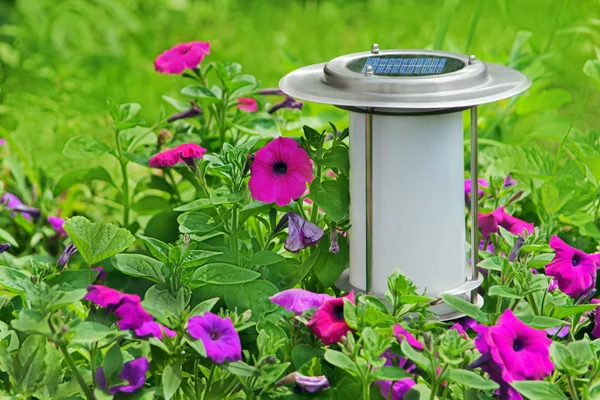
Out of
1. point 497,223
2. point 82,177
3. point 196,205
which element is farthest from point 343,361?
point 82,177

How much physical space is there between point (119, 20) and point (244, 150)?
255cm

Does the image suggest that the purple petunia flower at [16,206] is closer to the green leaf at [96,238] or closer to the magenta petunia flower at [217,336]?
the green leaf at [96,238]

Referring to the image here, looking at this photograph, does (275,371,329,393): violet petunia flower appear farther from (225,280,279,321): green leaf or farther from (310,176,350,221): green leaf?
(310,176,350,221): green leaf

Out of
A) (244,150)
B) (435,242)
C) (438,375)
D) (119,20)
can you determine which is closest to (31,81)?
(119,20)

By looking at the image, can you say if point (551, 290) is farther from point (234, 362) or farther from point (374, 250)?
point (234, 362)

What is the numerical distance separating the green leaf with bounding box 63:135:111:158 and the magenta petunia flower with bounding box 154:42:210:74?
219mm

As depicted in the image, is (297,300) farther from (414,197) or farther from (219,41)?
(219,41)

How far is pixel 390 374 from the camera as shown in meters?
1.33

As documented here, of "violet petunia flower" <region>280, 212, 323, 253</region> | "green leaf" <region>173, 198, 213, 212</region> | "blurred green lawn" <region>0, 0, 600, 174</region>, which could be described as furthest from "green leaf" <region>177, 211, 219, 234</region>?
"blurred green lawn" <region>0, 0, 600, 174</region>

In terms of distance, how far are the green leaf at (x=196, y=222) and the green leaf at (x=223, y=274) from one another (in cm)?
15

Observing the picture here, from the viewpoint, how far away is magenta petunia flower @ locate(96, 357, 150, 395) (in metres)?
1.36

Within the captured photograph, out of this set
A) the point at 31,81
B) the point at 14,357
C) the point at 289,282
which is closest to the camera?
the point at 14,357

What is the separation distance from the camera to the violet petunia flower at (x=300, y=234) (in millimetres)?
1691

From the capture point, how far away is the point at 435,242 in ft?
5.52
